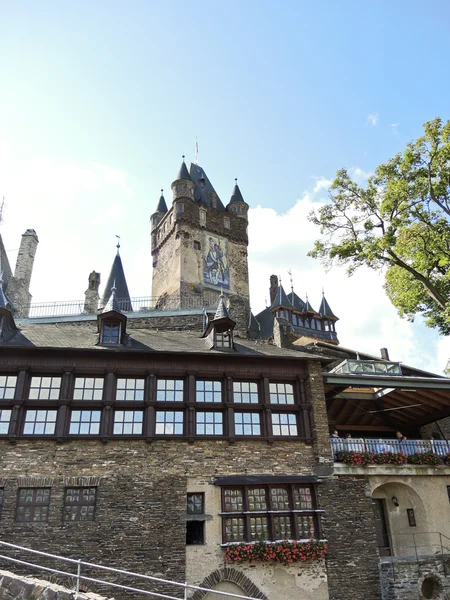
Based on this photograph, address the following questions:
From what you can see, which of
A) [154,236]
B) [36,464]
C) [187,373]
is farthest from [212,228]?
[36,464]

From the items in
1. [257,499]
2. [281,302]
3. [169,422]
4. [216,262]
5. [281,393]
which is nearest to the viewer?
[257,499]

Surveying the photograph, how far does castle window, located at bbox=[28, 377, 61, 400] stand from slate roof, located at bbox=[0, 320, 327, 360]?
1.05 meters

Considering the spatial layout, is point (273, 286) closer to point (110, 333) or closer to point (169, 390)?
point (110, 333)

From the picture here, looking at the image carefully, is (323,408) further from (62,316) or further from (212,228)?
(212,228)

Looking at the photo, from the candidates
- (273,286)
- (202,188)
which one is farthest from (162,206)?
(273,286)

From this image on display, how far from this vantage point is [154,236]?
4812 cm

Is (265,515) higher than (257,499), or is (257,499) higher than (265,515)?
(257,499)

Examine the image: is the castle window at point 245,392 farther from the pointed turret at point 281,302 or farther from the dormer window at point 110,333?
the pointed turret at point 281,302

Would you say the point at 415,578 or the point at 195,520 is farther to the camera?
the point at 415,578

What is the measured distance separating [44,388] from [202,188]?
35.4 m

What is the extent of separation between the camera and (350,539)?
15430 mm

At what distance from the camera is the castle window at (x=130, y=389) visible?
16.2 metres

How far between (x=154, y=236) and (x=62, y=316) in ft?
67.6

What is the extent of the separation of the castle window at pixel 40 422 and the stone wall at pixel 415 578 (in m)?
10.6
